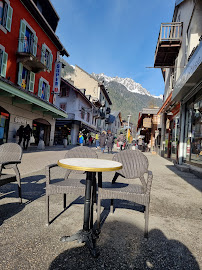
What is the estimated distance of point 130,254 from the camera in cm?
176

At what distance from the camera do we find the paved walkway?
1620mm

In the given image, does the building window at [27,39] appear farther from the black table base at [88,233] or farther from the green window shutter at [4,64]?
the black table base at [88,233]

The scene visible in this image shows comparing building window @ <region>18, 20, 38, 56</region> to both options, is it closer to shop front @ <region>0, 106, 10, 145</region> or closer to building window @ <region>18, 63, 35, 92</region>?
building window @ <region>18, 63, 35, 92</region>

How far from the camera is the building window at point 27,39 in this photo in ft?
37.8

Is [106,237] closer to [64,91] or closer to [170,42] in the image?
[170,42]

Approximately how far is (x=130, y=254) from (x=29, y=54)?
12.5 metres

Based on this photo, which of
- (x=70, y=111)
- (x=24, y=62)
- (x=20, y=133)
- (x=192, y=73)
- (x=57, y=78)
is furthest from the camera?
(x=70, y=111)

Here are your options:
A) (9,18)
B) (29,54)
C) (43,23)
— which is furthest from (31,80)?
(43,23)

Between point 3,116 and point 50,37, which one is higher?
point 50,37

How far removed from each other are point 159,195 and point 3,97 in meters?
10.6

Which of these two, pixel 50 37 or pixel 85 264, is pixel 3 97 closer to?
pixel 50 37

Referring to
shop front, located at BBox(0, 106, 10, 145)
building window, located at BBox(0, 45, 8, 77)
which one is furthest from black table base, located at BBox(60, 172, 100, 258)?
building window, located at BBox(0, 45, 8, 77)

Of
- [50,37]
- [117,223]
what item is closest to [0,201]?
[117,223]

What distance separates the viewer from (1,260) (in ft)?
5.21
